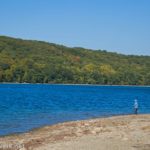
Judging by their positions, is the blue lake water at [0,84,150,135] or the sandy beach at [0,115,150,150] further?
the blue lake water at [0,84,150,135]

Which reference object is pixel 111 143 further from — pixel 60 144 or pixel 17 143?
pixel 17 143

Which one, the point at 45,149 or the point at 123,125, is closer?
the point at 45,149

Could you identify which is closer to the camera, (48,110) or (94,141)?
(94,141)

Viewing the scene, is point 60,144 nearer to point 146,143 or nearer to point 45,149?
point 45,149

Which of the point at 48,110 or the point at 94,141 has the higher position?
the point at 94,141

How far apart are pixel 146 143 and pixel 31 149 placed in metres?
5.83

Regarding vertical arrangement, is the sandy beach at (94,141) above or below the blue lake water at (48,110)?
above

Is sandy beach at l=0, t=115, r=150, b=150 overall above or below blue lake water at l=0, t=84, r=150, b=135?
above

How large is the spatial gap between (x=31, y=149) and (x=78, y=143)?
8.44ft

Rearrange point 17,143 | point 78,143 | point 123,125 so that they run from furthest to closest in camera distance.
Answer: point 123,125 → point 17,143 → point 78,143

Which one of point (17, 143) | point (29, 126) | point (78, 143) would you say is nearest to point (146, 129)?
point (78, 143)

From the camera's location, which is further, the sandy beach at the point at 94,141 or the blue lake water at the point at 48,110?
the blue lake water at the point at 48,110

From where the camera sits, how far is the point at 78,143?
74.1 feet

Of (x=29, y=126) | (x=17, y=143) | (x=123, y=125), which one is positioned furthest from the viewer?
(x=29, y=126)
